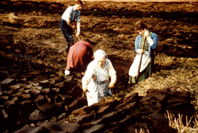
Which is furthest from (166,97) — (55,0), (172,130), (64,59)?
(55,0)

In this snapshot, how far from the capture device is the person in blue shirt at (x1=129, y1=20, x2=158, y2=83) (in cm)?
463

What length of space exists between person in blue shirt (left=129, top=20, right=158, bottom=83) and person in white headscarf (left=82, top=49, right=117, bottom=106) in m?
1.24


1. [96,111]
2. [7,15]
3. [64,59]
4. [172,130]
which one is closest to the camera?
[172,130]

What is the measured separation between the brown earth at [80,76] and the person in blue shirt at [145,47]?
19.2 inches

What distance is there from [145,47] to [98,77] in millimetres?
1686

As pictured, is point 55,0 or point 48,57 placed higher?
point 55,0

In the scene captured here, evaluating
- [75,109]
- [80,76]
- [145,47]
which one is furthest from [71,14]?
[75,109]

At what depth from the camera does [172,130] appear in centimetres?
319

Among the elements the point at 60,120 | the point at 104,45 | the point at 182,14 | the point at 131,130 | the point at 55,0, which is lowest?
the point at 60,120

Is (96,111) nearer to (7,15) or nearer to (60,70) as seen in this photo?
(60,70)

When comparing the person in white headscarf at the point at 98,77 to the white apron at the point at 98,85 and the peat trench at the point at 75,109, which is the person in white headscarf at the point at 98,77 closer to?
Answer: the white apron at the point at 98,85

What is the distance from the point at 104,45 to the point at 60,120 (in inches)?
246

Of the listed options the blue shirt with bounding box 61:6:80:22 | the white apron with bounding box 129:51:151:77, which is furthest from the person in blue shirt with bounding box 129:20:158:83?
the blue shirt with bounding box 61:6:80:22

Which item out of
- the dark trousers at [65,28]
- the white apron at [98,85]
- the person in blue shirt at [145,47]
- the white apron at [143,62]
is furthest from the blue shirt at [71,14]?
the white apron at [98,85]
